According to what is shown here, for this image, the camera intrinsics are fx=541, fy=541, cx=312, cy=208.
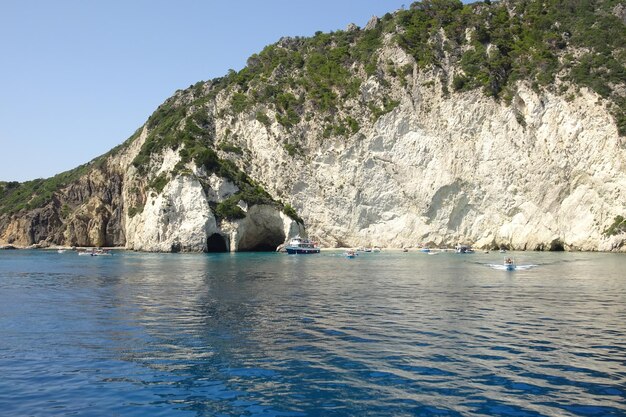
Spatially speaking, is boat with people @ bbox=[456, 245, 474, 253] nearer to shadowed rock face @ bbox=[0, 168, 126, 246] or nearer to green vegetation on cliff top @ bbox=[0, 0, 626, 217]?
green vegetation on cliff top @ bbox=[0, 0, 626, 217]

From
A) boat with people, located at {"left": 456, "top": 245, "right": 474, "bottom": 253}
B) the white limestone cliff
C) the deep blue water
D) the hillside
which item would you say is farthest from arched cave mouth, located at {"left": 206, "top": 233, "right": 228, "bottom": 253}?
the deep blue water

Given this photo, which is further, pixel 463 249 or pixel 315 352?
pixel 463 249

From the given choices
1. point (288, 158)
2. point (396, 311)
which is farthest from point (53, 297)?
point (288, 158)

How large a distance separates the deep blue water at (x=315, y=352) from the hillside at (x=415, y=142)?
Result: 52510 millimetres

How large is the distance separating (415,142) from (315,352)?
81562 millimetres

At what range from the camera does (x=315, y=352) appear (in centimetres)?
1786

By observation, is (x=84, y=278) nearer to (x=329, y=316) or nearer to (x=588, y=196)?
(x=329, y=316)

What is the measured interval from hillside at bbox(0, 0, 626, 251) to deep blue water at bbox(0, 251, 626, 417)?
52.5 m

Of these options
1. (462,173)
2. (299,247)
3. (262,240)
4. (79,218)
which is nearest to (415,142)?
(462,173)

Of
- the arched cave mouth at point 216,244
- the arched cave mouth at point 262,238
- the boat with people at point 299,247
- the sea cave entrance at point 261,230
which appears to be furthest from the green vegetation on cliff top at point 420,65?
the boat with people at point 299,247

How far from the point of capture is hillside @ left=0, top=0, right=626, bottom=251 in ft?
279

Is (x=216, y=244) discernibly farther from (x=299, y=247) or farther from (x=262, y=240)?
(x=299, y=247)

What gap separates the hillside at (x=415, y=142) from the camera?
85.1 meters

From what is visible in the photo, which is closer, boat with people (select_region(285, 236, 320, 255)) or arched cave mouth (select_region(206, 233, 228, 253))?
boat with people (select_region(285, 236, 320, 255))
